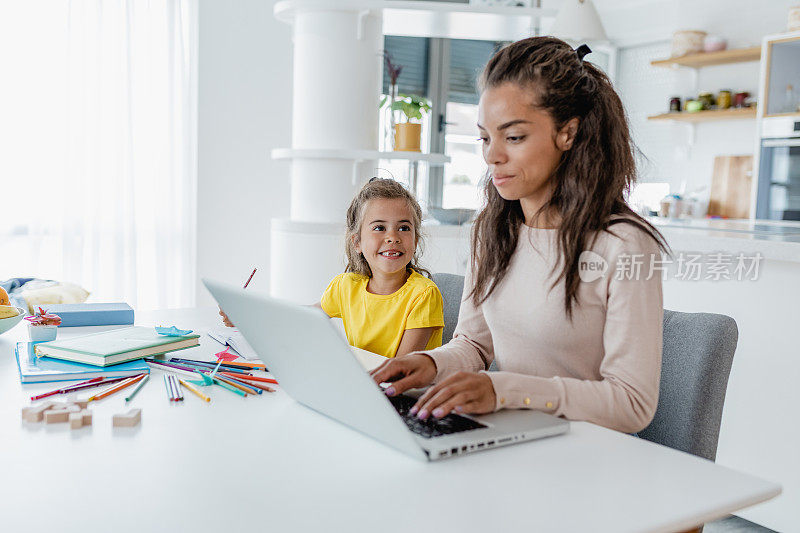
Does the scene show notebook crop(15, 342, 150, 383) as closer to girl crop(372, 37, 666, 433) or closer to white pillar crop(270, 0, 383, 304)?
girl crop(372, 37, 666, 433)

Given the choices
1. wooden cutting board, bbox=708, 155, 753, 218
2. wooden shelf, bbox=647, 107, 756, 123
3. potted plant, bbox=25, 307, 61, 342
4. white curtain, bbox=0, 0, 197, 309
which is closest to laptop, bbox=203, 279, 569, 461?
potted plant, bbox=25, 307, 61, 342

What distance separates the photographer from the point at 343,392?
0.90 m

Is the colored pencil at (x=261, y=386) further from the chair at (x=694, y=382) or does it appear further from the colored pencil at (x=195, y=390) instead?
the chair at (x=694, y=382)

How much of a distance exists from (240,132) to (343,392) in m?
3.57

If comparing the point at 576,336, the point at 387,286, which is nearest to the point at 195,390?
the point at 576,336

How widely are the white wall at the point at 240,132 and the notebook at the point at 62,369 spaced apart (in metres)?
2.98

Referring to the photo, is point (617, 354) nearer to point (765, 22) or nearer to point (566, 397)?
point (566, 397)

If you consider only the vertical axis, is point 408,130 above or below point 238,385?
above

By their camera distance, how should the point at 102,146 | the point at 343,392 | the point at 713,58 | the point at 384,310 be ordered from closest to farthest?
the point at 343,392 < the point at 384,310 < the point at 102,146 < the point at 713,58

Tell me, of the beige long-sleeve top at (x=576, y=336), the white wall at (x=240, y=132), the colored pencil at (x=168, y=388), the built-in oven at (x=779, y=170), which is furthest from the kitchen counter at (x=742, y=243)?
the white wall at (x=240, y=132)

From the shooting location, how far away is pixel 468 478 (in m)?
0.79

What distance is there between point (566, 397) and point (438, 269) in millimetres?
2100

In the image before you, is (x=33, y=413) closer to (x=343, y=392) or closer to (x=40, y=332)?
(x=343, y=392)

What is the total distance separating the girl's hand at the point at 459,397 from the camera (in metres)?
0.93
